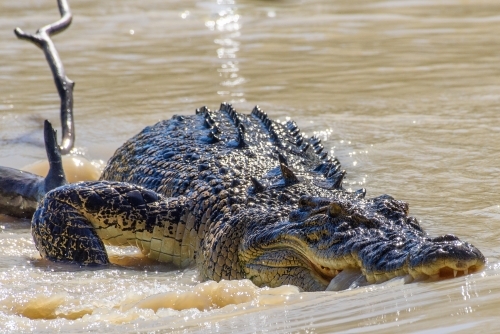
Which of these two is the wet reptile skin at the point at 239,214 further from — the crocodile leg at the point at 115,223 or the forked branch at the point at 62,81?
the forked branch at the point at 62,81

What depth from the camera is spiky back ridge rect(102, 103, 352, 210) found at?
4.49m

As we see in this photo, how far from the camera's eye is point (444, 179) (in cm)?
579

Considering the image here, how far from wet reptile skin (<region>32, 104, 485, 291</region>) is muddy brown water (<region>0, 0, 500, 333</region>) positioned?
13 cm

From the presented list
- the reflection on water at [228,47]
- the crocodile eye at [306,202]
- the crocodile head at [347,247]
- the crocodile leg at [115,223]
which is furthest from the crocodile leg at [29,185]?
the reflection on water at [228,47]

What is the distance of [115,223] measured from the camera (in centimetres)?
478

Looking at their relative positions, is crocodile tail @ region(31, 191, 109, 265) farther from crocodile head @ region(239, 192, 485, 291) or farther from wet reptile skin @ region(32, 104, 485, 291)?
crocodile head @ region(239, 192, 485, 291)

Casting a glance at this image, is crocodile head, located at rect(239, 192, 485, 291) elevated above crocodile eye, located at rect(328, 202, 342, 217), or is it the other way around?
crocodile eye, located at rect(328, 202, 342, 217)

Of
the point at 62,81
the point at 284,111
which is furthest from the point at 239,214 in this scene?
the point at 284,111

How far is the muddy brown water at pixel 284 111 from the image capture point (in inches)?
122

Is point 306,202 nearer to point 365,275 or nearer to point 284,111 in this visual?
point 365,275

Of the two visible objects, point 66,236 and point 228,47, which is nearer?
point 66,236

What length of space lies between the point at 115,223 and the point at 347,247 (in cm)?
171

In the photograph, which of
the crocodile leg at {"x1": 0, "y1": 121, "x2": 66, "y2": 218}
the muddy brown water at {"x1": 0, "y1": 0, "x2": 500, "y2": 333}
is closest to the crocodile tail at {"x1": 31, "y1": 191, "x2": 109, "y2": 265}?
the muddy brown water at {"x1": 0, "y1": 0, "x2": 500, "y2": 333}

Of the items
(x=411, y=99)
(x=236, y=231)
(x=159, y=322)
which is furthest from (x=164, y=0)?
(x=159, y=322)
